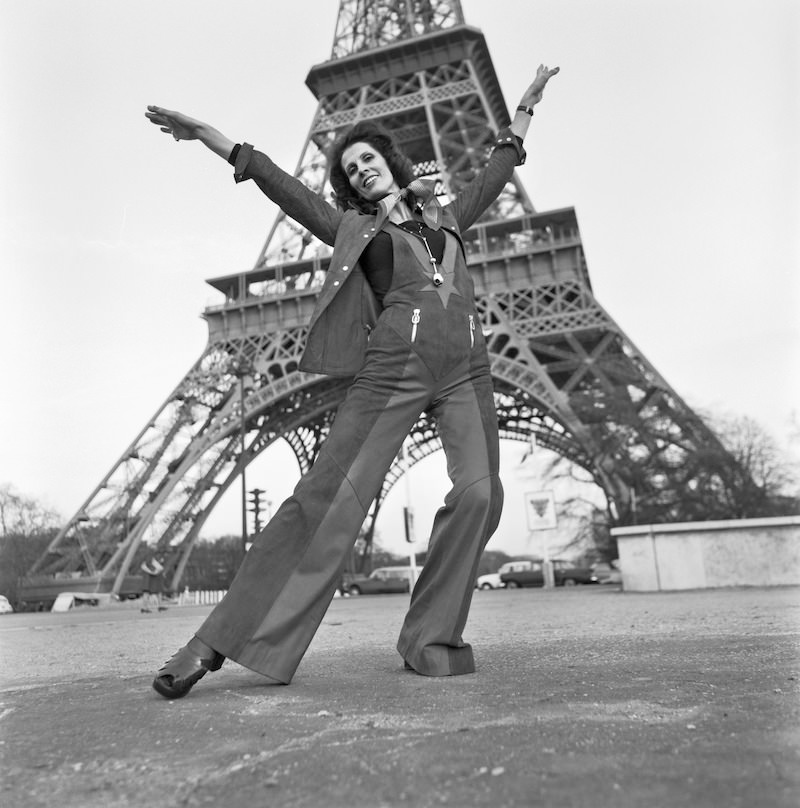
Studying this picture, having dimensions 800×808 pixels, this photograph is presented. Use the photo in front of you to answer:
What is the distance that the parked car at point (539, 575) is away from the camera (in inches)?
1123

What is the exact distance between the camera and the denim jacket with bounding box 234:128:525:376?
2.68m

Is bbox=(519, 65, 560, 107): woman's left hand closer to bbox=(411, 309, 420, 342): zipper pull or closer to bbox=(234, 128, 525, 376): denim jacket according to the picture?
bbox=(234, 128, 525, 376): denim jacket

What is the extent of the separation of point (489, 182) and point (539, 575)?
90.8 ft

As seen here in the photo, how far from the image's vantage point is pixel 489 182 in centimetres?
315

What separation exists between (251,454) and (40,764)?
24.7 metres

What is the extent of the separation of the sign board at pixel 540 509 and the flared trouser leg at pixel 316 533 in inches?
593

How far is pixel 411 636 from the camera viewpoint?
8.39ft

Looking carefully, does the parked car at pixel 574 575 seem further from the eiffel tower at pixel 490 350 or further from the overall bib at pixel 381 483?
the overall bib at pixel 381 483

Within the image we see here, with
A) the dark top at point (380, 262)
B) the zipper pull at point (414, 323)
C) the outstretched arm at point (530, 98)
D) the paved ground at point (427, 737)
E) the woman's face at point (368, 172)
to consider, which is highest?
the outstretched arm at point (530, 98)

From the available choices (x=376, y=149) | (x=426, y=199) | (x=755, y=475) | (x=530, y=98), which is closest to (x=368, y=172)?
(x=376, y=149)

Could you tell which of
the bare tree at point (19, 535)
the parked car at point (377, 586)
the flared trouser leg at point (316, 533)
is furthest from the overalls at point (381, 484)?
Result: the parked car at point (377, 586)

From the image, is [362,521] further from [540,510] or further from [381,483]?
[540,510]

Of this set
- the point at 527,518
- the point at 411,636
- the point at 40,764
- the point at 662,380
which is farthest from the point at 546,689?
the point at 662,380

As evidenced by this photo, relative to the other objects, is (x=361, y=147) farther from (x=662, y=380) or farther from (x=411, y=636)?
(x=662, y=380)
